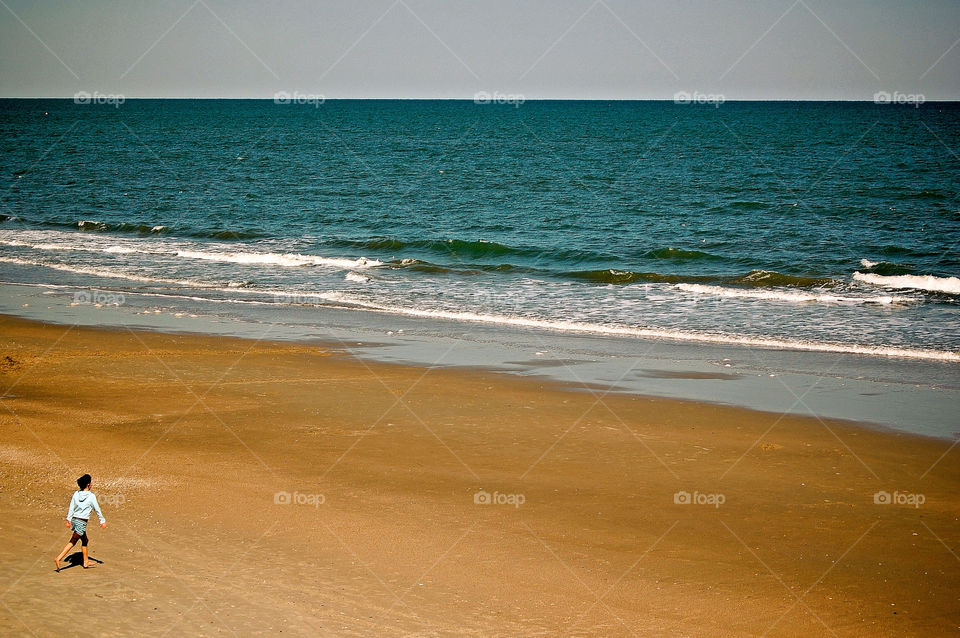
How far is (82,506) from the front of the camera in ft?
22.2

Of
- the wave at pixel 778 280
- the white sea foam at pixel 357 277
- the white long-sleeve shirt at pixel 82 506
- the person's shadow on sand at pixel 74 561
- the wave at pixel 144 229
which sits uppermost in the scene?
the wave at pixel 144 229

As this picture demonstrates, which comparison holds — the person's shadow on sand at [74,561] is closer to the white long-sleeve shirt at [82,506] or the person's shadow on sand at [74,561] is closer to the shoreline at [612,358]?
the white long-sleeve shirt at [82,506]

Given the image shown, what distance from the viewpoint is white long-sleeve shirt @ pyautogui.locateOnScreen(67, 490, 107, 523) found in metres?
6.71

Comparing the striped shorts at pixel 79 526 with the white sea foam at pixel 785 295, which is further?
the white sea foam at pixel 785 295

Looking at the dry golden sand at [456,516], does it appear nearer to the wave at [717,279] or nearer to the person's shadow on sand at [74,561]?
the person's shadow on sand at [74,561]

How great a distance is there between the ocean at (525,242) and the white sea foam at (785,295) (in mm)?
100

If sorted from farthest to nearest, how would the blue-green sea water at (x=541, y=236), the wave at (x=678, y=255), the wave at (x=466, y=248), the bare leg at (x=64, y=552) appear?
the wave at (x=466, y=248)
the wave at (x=678, y=255)
the blue-green sea water at (x=541, y=236)
the bare leg at (x=64, y=552)

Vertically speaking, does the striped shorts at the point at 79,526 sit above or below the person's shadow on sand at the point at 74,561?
above

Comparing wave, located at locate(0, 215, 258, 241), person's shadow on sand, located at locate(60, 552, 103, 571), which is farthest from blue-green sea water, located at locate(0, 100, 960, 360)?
person's shadow on sand, located at locate(60, 552, 103, 571)

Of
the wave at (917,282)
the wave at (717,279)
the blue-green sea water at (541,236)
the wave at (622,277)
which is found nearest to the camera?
the blue-green sea water at (541,236)

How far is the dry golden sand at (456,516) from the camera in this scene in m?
6.20

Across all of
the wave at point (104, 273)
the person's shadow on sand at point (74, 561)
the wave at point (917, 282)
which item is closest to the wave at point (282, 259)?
the wave at point (104, 273)

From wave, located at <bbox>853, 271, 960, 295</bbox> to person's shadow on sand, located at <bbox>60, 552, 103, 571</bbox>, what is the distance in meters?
21.2

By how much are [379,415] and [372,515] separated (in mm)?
3228
